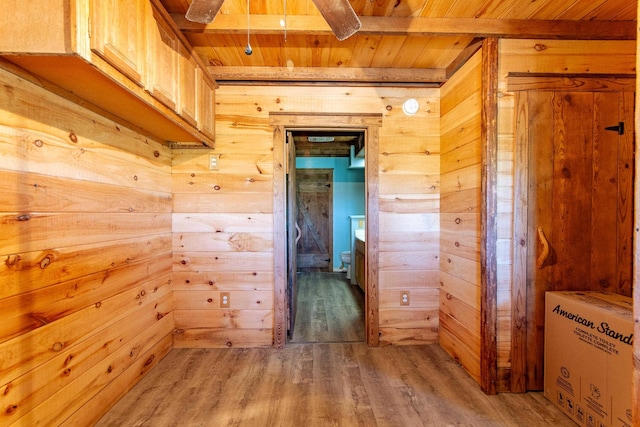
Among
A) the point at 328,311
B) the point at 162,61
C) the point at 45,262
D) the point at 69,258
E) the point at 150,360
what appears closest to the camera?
the point at 45,262

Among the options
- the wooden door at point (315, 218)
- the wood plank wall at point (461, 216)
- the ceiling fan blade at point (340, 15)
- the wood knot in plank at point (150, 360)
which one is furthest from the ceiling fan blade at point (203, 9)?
the wooden door at point (315, 218)

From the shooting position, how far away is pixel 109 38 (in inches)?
42.4

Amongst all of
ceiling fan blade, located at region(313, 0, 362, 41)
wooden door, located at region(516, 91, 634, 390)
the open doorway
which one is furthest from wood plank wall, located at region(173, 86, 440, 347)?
the open doorway

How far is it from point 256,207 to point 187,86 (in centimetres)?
101

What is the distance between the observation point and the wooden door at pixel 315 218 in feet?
17.6

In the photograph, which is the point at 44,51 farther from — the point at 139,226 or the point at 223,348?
the point at 223,348

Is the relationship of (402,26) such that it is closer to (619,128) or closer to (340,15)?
(340,15)

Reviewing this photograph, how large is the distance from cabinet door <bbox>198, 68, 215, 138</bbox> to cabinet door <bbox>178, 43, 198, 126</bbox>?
7cm

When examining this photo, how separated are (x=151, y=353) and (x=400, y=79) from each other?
2.91m

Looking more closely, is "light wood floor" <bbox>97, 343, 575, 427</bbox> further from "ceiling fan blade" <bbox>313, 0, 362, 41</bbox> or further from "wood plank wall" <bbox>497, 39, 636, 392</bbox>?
"ceiling fan blade" <bbox>313, 0, 362, 41</bbox>

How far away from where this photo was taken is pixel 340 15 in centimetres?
119

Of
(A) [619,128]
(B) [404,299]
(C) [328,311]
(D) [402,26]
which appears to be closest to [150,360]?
(C) [328,311]

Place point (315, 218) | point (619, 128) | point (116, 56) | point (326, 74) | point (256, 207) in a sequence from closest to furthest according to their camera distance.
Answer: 1. point (116, 56)
2. point (619, 128)
3. point (326, 74)
4. point (256, 207)
5. point (315, 218)

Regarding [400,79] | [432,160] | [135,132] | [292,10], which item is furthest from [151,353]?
[400,79]
